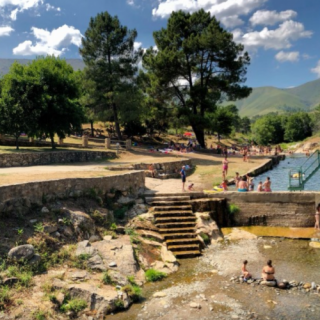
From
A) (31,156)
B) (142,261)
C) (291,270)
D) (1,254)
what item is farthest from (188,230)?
(31,156)

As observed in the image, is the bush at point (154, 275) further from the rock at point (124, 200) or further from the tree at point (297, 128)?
the tree at point (297, 128)

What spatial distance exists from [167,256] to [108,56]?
1193 inches

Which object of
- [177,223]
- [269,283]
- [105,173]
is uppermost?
[105,173]

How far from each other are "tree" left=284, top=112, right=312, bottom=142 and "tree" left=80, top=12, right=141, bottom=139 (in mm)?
61862

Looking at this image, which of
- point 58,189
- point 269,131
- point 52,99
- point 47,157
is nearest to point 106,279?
point 58,189

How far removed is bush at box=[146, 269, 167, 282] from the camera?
11.3m

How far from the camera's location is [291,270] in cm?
1195

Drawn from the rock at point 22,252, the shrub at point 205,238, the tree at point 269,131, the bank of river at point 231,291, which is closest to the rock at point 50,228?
the rock at point 22,252

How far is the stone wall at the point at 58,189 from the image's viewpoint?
11953mm

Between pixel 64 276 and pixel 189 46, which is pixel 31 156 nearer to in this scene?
pixel 64 276

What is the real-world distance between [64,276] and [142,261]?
10.1 ft

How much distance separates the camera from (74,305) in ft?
30.1

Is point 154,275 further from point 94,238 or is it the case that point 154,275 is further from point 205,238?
point 205,238

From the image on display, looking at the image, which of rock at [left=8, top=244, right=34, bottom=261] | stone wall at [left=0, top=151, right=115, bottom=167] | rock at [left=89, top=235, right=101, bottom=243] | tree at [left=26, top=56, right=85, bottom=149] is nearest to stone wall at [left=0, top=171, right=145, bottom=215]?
rock at [left=8, top=244, right=34, bottom=261]
